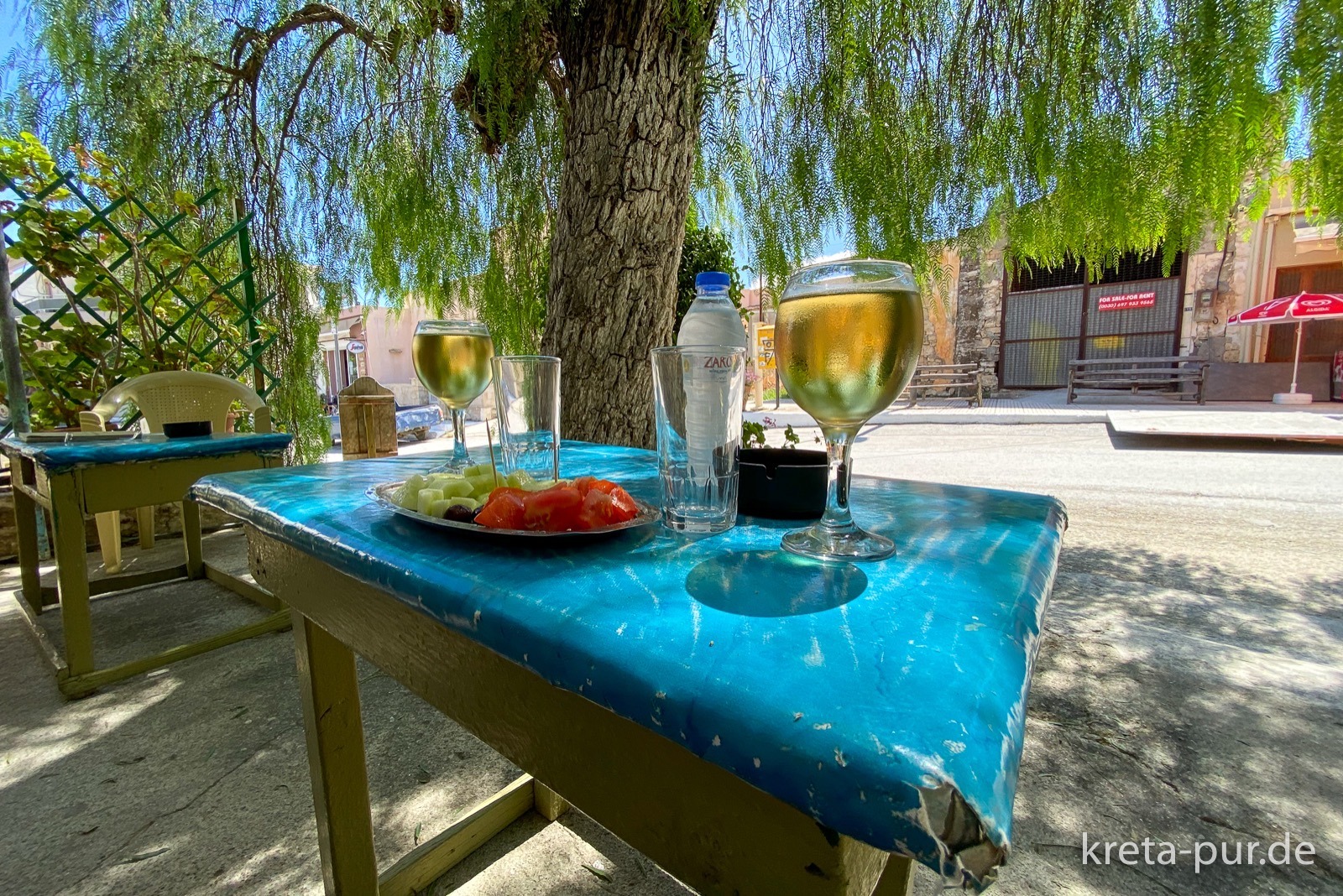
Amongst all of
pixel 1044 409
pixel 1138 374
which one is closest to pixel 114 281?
pixel 1044 409

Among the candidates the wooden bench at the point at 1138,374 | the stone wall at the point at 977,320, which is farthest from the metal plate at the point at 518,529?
the stone wall at the point at 977,320

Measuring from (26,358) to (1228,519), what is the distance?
22.0ft

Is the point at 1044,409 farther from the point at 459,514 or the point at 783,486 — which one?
the point at 459,514

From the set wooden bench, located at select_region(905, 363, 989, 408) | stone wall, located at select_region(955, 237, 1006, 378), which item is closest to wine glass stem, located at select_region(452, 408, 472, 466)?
wooden bench, located at select_region(905, 363, 989, 408)

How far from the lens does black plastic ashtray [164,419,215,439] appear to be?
6.06ft

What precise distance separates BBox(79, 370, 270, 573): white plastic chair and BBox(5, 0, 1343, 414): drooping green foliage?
304 millimetres

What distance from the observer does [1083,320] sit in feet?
42.7

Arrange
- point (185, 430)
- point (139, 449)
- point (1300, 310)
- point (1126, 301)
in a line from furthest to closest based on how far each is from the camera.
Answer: point (1126, 301)
point (1300, 310)
point (185, 430)
point (139, 449)

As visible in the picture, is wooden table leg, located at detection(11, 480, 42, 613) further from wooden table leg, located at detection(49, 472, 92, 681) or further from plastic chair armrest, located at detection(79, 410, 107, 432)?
wooden table leg, located at detection(49, 472, 92, 681)

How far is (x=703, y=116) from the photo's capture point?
2.30 metres

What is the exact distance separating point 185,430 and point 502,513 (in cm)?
188

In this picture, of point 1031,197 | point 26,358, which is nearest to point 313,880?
point 1031,197

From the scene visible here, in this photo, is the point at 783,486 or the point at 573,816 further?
the point at 573,816

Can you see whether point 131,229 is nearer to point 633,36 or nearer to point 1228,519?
point 633,36
